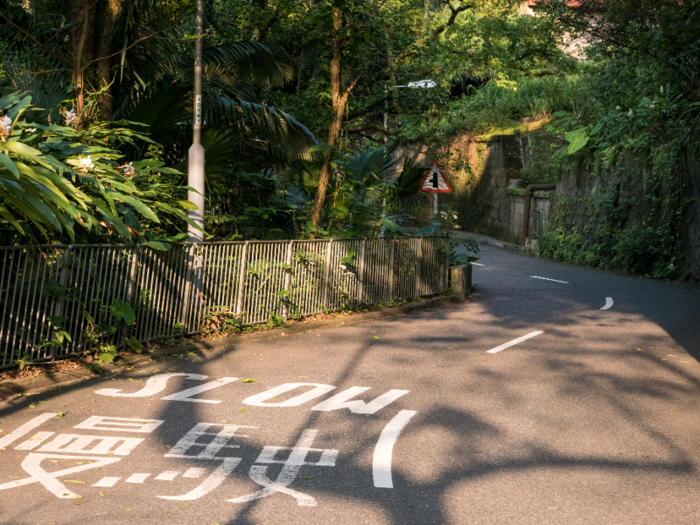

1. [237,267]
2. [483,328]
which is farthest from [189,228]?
[483,328]

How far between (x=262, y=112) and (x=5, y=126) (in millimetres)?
8278

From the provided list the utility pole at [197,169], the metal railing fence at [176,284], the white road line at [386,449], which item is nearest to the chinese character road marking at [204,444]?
the white road line at [386,449]

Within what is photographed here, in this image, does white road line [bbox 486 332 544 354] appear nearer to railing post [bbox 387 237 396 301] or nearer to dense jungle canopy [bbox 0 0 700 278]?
railing post [bbox 387 237 396 301]

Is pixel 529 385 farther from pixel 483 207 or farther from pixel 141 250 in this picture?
pixel 483 207

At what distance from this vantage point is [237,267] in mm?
11055

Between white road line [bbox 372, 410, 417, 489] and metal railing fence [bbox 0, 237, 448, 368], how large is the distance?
12.2ft

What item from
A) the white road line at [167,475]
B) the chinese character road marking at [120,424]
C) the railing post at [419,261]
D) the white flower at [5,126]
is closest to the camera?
the white road line at [167,475]

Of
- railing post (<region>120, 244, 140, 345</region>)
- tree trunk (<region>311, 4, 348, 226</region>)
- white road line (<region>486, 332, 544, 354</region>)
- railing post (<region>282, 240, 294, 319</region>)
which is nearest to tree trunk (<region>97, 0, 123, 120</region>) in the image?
railing post (<region>282, 240, 294, 319</region>)

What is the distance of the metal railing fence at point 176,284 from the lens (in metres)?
7.87

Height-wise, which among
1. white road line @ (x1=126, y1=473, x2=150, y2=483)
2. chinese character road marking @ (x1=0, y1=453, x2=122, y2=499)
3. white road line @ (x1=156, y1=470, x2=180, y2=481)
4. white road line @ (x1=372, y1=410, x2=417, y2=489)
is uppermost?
white road line @ (x1=372, y1=410, x2=417, y2=489)

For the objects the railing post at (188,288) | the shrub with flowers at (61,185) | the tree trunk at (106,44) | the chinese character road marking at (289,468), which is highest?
the tree trunk at (106,44)

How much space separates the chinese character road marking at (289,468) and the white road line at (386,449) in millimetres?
326

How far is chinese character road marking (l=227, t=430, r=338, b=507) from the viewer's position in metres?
4.84

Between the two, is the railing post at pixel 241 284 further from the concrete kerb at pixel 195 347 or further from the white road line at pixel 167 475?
the white road line at pixel 167 475
